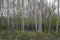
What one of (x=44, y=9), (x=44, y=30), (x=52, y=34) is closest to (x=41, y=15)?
(x=44, y=9)

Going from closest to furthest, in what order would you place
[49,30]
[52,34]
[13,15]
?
[52,34] < [49,30] < [13,15]

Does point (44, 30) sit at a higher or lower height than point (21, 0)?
lower

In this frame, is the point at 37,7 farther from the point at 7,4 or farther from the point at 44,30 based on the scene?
the point at 7,4

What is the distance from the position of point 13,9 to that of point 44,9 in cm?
118

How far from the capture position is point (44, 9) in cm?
486

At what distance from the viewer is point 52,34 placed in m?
4.34

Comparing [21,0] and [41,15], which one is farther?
[21,0]

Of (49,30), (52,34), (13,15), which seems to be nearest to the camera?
(52,34)

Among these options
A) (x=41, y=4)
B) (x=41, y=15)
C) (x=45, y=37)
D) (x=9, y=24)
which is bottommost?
(x=45, y=37)

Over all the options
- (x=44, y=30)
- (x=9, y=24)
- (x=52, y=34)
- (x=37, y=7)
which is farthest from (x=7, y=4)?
(x=52, y=34)

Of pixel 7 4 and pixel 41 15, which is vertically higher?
pixel 7 4

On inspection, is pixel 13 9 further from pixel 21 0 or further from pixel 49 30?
pixel 49 30

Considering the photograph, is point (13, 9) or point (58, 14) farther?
point (13, 9)

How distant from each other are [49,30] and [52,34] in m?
0.38
